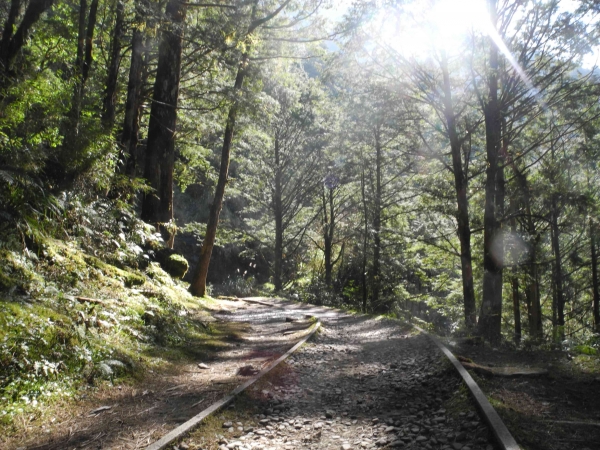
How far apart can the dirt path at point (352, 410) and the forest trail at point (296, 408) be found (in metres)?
0.01

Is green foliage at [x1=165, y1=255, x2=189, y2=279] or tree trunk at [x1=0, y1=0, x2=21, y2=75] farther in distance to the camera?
green foliage at [x1=165, y1=255, x2=189, y2=279]

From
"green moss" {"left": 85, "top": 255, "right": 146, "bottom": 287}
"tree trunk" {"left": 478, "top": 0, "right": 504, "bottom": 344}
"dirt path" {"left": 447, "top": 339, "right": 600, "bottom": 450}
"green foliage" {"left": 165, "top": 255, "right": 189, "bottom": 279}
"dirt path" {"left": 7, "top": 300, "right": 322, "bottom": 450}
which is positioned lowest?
"dirt path" {"left": 7, "top": 300, "right": 322, "bottom": 450}

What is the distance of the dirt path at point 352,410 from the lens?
357cm

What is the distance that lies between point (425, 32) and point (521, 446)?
39.2 feet

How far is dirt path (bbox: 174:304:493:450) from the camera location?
3.57 meters

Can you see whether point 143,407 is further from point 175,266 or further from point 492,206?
point 492,206

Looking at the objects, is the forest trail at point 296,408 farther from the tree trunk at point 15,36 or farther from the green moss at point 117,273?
the tree trunk at point 15,36

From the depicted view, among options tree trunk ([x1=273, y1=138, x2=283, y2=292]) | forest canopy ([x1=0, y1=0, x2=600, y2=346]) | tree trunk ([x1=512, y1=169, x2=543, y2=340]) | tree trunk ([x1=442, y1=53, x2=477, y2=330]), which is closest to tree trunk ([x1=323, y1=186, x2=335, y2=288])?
tree trunk ([x1=273, y1=138, x2=283, y2=292])

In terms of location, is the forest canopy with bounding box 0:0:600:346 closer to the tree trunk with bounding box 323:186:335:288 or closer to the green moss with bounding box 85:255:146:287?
the green moss with bounding box 85:255:146:287

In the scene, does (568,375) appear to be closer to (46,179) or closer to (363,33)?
(46,179)

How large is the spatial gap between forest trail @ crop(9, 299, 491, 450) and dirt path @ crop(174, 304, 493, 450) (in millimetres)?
10

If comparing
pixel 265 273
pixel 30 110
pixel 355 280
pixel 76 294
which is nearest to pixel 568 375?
pixel 76 294

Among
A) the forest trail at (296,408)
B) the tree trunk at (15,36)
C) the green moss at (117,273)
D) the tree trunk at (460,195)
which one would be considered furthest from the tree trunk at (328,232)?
the tree trunk at (15,36)

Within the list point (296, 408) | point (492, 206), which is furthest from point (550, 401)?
point (492, 206)
